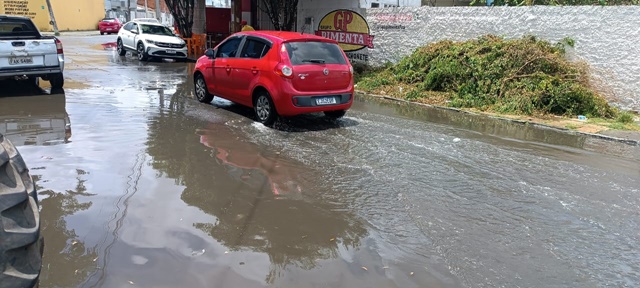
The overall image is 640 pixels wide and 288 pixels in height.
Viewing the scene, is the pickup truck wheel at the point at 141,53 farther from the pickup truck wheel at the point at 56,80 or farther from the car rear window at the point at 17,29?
the car rear window at the point at 17,29

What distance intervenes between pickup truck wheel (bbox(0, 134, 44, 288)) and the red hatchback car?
576 cm

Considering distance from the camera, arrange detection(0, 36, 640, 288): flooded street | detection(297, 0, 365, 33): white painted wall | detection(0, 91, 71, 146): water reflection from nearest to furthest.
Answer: detection(0, 36, 640, 288): flooded street, detection(0, 91, 71, 146): water reflection, detection(297, 0, 365, 33): white painted wall

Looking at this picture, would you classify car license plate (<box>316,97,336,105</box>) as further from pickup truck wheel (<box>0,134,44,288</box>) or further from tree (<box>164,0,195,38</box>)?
tree (<box>164,0,195,38</box>)

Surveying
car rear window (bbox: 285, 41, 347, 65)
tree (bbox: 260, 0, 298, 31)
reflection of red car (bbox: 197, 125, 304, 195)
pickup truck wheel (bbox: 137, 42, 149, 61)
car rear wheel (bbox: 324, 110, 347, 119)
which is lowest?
reflection of red car (bbox: 197, 125, 304, 195)

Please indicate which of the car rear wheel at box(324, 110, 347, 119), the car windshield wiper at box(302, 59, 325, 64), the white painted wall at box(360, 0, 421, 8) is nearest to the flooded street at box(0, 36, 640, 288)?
the car rear wheel at box(324, 110, 347, 119)

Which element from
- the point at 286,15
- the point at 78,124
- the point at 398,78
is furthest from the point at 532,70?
the point at 286,15

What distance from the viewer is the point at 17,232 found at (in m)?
2.52

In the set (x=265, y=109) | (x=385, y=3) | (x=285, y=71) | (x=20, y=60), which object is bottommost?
(x=265, y=109)

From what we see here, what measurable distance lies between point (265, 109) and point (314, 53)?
133 centimetres

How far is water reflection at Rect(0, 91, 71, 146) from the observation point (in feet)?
24.8

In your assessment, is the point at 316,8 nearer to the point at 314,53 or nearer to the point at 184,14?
the point at 184,14

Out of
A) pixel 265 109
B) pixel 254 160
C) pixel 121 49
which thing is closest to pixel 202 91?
pixel 265 109

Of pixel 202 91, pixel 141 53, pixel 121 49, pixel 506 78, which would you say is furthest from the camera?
pixel 121 49

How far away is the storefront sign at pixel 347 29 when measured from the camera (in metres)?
16.9
